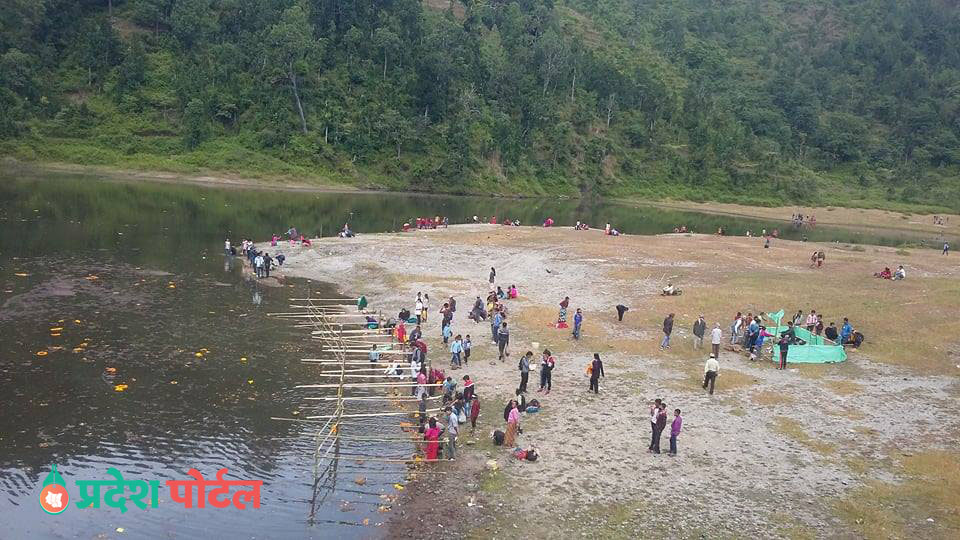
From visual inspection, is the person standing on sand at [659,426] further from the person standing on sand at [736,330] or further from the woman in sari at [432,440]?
the person standing on sand at [736,330]

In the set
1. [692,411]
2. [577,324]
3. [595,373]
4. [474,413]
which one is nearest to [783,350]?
[692,411]

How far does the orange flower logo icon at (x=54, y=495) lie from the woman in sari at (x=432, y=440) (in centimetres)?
1007

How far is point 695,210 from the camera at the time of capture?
410 ft

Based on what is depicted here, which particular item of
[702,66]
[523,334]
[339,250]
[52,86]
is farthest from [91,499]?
[702,66]

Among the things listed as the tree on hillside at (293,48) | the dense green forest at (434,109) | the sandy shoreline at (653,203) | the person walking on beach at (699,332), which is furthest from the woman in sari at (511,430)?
the tree on hillside at (293,48)

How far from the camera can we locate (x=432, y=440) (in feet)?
77.0

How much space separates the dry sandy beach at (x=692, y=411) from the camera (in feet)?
66.6

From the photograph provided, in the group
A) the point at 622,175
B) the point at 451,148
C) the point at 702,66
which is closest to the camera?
the point at 451,148

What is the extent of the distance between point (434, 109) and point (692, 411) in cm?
10529

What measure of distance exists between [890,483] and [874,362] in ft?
44.9

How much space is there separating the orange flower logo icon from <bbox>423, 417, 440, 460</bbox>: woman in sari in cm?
1007

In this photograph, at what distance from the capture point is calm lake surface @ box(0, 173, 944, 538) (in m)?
19.6

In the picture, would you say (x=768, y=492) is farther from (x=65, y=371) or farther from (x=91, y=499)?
(x=65, y=371)

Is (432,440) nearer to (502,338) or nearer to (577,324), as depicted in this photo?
(502,338)
